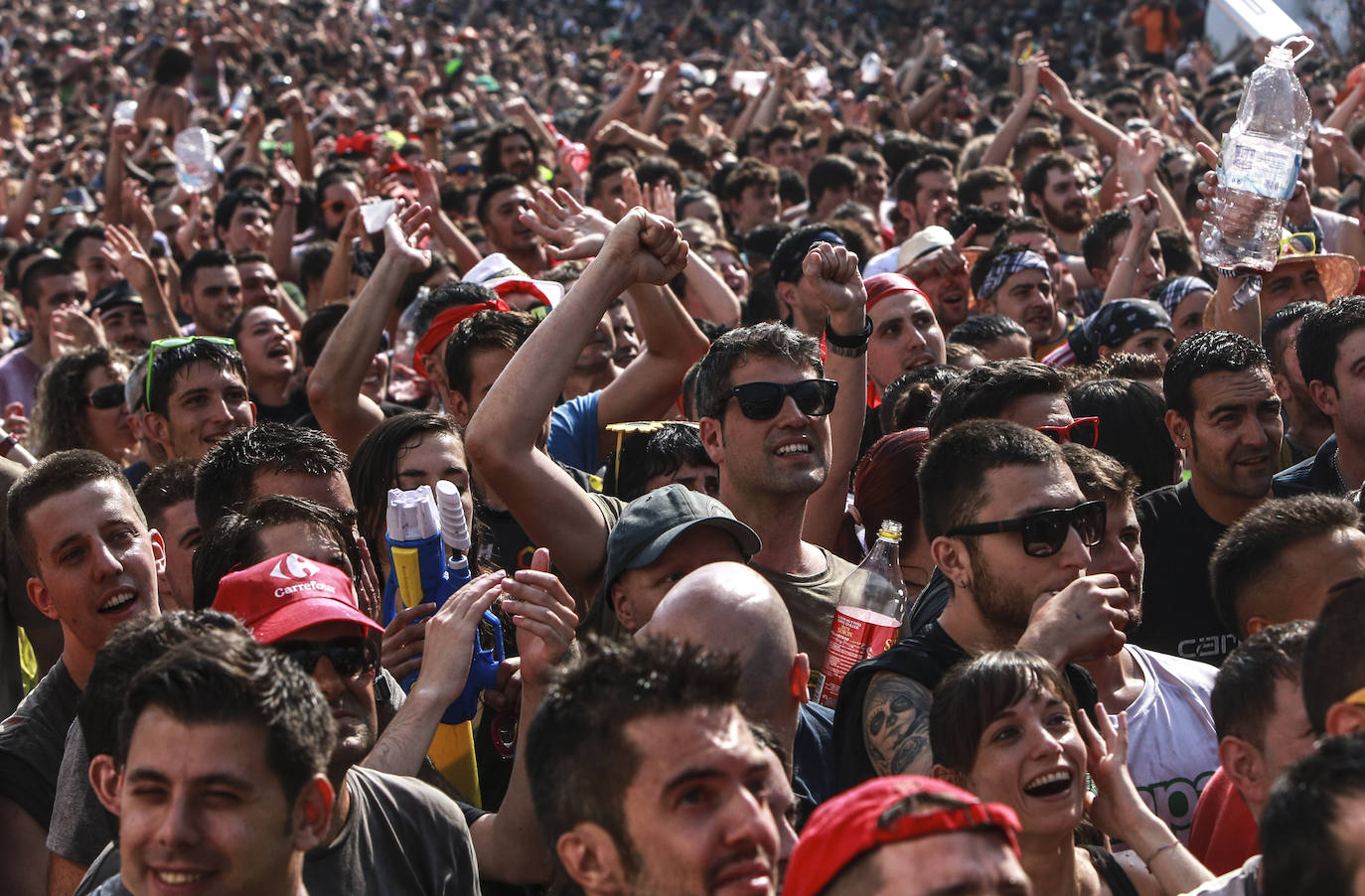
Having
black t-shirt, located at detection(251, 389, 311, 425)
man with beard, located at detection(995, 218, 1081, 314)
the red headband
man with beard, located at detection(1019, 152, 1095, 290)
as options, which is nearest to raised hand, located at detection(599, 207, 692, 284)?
the red headband

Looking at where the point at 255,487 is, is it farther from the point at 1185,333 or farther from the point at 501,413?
the point at 1185,333

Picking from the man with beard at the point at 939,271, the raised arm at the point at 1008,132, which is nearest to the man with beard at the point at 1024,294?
the man with beard at the point at 939,271

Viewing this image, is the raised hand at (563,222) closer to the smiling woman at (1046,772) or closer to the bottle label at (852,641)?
the bottle label at (852,641)

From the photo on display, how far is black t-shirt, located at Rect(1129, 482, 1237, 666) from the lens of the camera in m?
4.29

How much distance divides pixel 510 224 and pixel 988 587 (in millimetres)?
5869

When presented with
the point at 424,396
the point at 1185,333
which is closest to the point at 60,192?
the point at 424,396

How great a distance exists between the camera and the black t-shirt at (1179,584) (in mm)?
4285

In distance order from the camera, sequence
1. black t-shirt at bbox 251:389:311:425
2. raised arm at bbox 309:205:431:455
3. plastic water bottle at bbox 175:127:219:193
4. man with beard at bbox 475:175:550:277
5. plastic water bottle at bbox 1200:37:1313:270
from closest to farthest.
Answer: raised arm at bbox 309:205:431:455
plastic water bottle at bbox 1200:37:1313:270
black t-shirt at bbox 251:389:311:425
man with beard at bbox 475:175:550:277
plastic water bottle at bbox 175:127:219:193

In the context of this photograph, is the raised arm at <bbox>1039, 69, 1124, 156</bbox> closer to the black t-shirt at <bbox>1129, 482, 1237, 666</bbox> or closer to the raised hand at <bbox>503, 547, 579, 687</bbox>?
the black t-shirt at <bbox>1129, 482, 1237, 666</bbox>

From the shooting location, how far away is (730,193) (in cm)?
1016

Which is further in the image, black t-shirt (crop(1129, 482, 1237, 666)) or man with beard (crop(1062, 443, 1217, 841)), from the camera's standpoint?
black t-shirt (crop(1129, 482, 1237, 666))

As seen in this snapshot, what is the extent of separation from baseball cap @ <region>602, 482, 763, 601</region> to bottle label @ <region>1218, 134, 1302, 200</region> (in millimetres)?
3194

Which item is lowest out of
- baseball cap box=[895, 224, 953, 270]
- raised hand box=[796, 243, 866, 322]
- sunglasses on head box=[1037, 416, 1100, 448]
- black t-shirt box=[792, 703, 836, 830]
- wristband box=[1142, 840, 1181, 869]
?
black t-shirt box=[792, 703, 836, 830]

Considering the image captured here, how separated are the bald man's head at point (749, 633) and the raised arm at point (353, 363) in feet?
9.36
